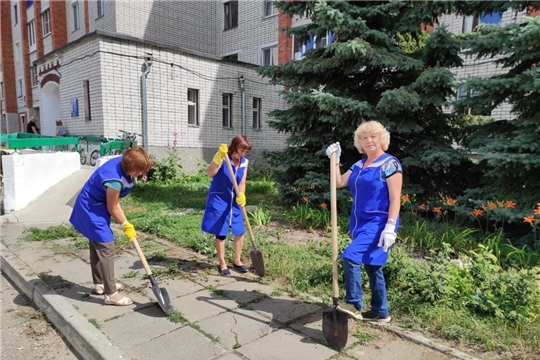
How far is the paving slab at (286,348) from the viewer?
2.55 meters

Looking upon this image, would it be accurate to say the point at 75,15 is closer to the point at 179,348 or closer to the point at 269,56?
the point at 269,56

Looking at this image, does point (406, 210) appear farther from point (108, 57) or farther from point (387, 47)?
point (108, 57)

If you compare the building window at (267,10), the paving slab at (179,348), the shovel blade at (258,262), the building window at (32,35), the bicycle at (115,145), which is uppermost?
the building window at (32,35)

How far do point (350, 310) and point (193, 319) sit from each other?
4.32 ft

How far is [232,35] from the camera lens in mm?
18578

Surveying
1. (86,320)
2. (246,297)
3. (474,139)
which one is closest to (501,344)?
(246,297)

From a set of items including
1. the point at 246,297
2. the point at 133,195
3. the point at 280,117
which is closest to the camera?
the point at 246,297

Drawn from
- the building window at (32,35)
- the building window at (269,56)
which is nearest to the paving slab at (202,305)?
the building window at (269,56)

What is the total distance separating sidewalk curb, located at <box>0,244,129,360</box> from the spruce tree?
408 centimetres

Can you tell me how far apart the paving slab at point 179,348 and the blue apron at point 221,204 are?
1.31 m

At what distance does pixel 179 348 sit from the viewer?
105 inches

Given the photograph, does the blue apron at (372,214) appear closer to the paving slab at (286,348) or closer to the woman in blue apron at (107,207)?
the paving slab at (286,348)

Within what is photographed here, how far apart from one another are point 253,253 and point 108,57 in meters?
9.22

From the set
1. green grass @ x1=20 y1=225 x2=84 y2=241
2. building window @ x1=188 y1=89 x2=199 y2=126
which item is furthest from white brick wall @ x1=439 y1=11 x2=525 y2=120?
green grass @ x1=20 y1=225 x2=84 y2=241
